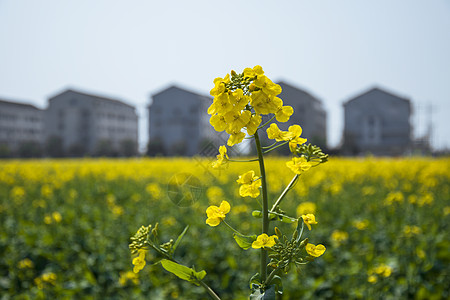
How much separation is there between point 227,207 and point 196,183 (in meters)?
0.11

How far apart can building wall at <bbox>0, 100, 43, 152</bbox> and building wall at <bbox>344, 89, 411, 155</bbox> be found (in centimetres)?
2577

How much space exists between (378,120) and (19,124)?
3176 cm

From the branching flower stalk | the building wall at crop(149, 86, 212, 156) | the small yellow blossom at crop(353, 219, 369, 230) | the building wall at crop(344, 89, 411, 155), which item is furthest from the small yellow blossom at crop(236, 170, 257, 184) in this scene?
the building wall at crop(344, 89, 411, 155)

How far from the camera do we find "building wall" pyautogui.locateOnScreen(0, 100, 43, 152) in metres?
18.5

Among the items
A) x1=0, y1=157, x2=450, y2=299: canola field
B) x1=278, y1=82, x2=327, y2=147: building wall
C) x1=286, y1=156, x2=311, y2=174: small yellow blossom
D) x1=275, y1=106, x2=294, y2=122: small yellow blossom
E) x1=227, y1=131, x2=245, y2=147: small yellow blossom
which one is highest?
x1=278, y1=82, x2=327, y2=147: building wall

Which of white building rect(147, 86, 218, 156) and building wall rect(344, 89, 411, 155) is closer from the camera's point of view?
white building rect(147, 86, 218, 156)

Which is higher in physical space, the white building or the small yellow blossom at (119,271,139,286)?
the white building

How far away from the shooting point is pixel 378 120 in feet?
111

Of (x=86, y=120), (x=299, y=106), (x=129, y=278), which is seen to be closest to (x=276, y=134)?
(x=129, y=278)

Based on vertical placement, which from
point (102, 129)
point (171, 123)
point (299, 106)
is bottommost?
point (299, 106)

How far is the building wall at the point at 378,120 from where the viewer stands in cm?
3192

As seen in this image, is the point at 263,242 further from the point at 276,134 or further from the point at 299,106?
the point at 299,106

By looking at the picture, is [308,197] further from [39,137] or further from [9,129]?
[39,137]

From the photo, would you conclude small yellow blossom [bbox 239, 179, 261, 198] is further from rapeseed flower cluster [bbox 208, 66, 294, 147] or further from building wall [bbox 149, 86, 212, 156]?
building wall [bbox 149, 86, 212, 156]
